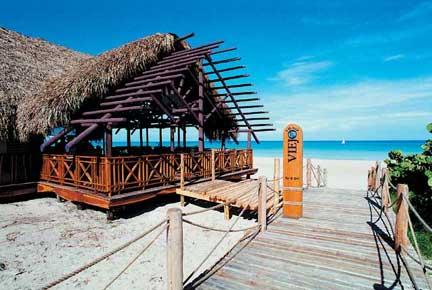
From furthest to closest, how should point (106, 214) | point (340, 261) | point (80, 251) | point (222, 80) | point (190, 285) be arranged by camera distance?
point (222, 80) → point (106, 214) → point (80, 251) → point (340, 261) → point (190, 285)

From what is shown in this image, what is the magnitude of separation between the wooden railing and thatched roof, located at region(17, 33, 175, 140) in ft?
4.73

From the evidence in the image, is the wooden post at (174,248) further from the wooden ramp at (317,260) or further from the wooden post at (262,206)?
the wooden post at (262,206)

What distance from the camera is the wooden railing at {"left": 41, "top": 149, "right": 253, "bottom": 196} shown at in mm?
8492

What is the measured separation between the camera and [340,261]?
15.3 feet

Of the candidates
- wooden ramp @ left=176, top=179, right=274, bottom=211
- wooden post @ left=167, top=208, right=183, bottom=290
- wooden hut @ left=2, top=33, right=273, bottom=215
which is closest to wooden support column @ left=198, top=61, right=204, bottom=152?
wooden hut @ left=2, top=33, right=273, bottom=215

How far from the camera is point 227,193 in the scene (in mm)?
9672

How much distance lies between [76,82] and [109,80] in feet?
3.62

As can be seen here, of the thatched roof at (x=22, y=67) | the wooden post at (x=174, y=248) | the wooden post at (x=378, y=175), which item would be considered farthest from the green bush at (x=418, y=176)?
the thatched roof at (x=22, y=67)

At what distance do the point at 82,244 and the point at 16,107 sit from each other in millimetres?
6507

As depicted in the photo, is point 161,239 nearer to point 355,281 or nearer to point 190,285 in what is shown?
point 190,285

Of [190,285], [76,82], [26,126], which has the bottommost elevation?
[190,285]

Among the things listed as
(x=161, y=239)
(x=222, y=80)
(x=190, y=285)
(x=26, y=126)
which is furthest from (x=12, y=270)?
(x=222, y=80)

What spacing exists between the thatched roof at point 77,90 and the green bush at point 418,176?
10.7m

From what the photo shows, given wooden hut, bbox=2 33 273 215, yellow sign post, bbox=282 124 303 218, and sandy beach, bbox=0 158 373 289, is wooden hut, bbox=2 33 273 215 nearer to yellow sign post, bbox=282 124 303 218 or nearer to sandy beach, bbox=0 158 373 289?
sandy beach, bbox=0 158 373 289
